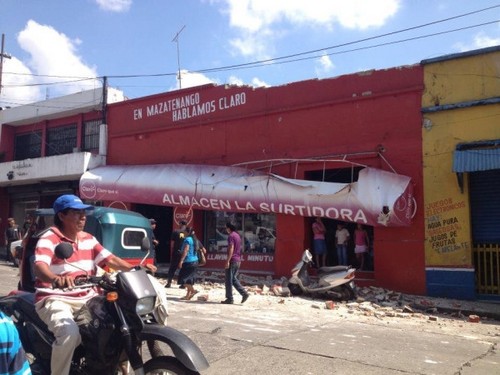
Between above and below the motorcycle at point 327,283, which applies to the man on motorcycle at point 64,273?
above

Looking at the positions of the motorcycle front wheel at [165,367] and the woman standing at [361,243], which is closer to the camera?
the motorcycle front wheel at [165,367]

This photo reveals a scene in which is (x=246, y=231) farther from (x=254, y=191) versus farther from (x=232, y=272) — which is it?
(x=232, y=272)

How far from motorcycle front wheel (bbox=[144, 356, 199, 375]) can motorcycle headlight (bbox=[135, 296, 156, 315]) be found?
367 millimetres

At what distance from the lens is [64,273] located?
3.75m

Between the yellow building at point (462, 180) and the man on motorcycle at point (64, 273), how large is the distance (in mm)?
9022

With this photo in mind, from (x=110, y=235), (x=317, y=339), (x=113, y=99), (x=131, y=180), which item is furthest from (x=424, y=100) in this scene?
(x=113, y=99)

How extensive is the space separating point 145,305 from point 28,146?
2167cm

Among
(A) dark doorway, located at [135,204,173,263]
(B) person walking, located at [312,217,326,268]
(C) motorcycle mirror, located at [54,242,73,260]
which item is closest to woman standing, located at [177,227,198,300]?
(B) person walking, located at [312,217,326,268]

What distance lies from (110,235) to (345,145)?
272 inches

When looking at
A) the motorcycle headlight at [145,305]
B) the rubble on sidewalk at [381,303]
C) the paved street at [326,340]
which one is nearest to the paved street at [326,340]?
the paved street at [326,340]

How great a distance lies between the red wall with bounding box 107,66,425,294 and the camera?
1186 centimetres

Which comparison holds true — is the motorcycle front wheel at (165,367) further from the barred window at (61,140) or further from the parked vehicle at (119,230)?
the barred window at (61,140)

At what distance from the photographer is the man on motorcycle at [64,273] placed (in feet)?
11.2

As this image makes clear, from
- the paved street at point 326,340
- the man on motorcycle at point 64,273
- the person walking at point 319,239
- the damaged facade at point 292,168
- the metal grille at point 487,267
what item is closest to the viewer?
the man on motorcycle at point 64,273
